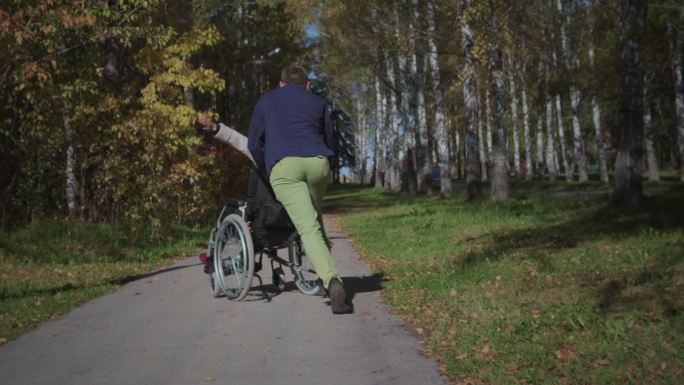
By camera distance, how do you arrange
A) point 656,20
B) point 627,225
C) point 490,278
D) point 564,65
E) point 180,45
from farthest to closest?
point 564,65 < point 656,20 < point 180,45 < point 627,225 < point 490,278

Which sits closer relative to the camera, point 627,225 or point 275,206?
point 275,206

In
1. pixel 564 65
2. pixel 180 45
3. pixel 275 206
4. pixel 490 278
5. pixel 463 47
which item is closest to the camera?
pixel 275 206

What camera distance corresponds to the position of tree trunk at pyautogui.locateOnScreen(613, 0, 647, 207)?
14.2 meters

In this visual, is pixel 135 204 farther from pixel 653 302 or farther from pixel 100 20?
pixel 653 302

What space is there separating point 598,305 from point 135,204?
10.3 meters

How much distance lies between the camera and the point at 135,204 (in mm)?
14328

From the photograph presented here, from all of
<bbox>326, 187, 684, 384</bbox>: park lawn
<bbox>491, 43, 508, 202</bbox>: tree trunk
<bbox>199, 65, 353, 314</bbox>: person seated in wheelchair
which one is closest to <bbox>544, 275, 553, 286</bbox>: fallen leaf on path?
<bbox>326, 187, 684, 384</bbox>: park lawn

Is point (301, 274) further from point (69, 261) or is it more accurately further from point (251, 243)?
point (69, 261)

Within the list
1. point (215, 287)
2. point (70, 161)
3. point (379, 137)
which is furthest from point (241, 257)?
point (379, 137)

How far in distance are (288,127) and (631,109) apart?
9948 millimetres

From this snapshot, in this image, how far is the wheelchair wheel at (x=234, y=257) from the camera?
267 inches

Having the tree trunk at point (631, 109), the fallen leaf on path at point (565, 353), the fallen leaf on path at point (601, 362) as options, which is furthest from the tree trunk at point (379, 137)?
the fallen leaf on path at point (601, 362)

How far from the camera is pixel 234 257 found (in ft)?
23.2

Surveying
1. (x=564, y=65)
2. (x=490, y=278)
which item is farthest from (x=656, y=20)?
(x=490, y=278)
